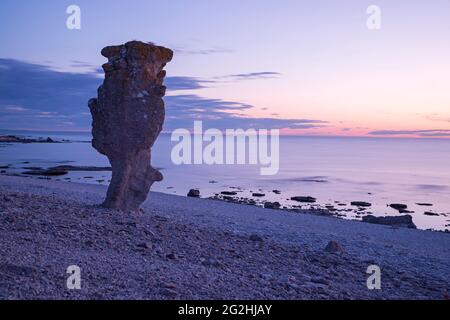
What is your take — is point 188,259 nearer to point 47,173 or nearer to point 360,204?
point 360,204

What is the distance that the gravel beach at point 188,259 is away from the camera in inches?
348

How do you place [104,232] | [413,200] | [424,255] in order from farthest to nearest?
[413,200] → [424,255] → [104,232]

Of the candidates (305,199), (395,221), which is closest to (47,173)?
(305,199)

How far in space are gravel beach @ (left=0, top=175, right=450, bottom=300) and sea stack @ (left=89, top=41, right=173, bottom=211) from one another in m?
1.46

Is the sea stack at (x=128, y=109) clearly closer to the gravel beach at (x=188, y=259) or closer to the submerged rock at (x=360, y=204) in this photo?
the gravel beach at (x=188, y=259)

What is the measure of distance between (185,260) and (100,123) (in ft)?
23.9

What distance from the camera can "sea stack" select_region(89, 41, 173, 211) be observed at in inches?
645

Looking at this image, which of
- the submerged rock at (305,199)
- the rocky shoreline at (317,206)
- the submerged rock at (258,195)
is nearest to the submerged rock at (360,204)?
the rocky shoreline at (317,206)

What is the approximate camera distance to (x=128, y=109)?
644 inches

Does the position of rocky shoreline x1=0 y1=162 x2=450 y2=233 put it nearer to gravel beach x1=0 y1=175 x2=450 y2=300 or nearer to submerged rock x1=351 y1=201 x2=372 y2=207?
submerged rock x1=351 y1=201 x2=372 y2=207
